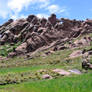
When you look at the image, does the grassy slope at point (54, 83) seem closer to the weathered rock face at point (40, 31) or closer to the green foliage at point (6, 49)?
the weathered rock face at point (40, 31)

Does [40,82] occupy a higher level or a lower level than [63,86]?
lower

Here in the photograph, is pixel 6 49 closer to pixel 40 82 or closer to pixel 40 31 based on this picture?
pixel 40 31

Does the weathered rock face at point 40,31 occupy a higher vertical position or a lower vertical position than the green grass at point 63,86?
higher

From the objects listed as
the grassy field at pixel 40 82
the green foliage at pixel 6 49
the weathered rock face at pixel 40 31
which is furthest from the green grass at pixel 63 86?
the green foliage at pixel 6 49

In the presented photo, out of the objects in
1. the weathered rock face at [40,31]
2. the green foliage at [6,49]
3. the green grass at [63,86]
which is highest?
the weathered rock face at [40,31]

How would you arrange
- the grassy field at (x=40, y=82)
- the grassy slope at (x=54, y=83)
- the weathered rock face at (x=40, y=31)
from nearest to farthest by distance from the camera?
the grassy slope at (x=54, y=83) → the grassy field at (x=40, y=82) → the weathered rock face at (x=40, y=31)

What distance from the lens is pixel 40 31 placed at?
118 metres

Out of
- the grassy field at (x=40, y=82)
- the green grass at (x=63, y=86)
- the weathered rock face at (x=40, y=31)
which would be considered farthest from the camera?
the weathered rock face at (x=40, y=31)

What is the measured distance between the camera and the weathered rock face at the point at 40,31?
109625 millimetres

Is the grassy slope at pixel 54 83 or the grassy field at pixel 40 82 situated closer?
the grassy slope at pixel 54 83

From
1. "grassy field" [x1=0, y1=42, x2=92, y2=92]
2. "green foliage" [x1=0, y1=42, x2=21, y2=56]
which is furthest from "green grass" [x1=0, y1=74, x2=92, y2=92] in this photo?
"green foliage" [x1=0, y1=42, x2=21, y2=56]

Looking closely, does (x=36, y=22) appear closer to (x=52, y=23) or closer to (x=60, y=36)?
(x=52, y=23)

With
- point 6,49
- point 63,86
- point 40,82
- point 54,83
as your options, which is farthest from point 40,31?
point 63,86

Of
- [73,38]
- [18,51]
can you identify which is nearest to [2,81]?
[18,51]
